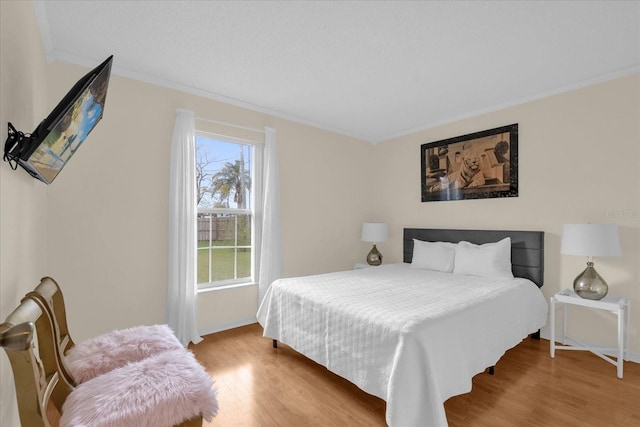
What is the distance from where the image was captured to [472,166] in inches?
148

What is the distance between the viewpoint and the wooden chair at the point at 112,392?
3.61 feet

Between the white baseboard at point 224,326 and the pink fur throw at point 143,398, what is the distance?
6.35 feet

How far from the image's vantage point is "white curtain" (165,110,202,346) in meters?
2.99

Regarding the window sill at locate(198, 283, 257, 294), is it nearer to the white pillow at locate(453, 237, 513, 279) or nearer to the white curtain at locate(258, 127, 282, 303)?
the white curtain at locate(258, 127, 282, 303)

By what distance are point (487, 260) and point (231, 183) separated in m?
3.05

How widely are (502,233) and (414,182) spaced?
4.52ft

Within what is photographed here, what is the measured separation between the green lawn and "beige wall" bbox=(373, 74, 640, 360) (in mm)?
2798

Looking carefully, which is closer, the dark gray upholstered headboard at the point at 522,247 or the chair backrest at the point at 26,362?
the chair backrest at the point at 26,362

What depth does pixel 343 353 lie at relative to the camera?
84.0 inches

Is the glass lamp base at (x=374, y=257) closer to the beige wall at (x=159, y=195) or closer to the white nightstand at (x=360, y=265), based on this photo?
the white nightstand at (x=360, y=265)

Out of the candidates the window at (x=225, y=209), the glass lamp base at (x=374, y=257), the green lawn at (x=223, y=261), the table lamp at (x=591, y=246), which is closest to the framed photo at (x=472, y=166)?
the table lamp at (x=591, y=246)

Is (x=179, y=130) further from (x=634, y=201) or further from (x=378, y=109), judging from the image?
(x=634, y=201)

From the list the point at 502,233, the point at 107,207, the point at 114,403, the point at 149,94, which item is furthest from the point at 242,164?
the point at 502,233

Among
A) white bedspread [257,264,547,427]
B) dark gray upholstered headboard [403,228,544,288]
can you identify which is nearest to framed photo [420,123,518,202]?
dark gray upholstered headboard [403,228,544,288]
